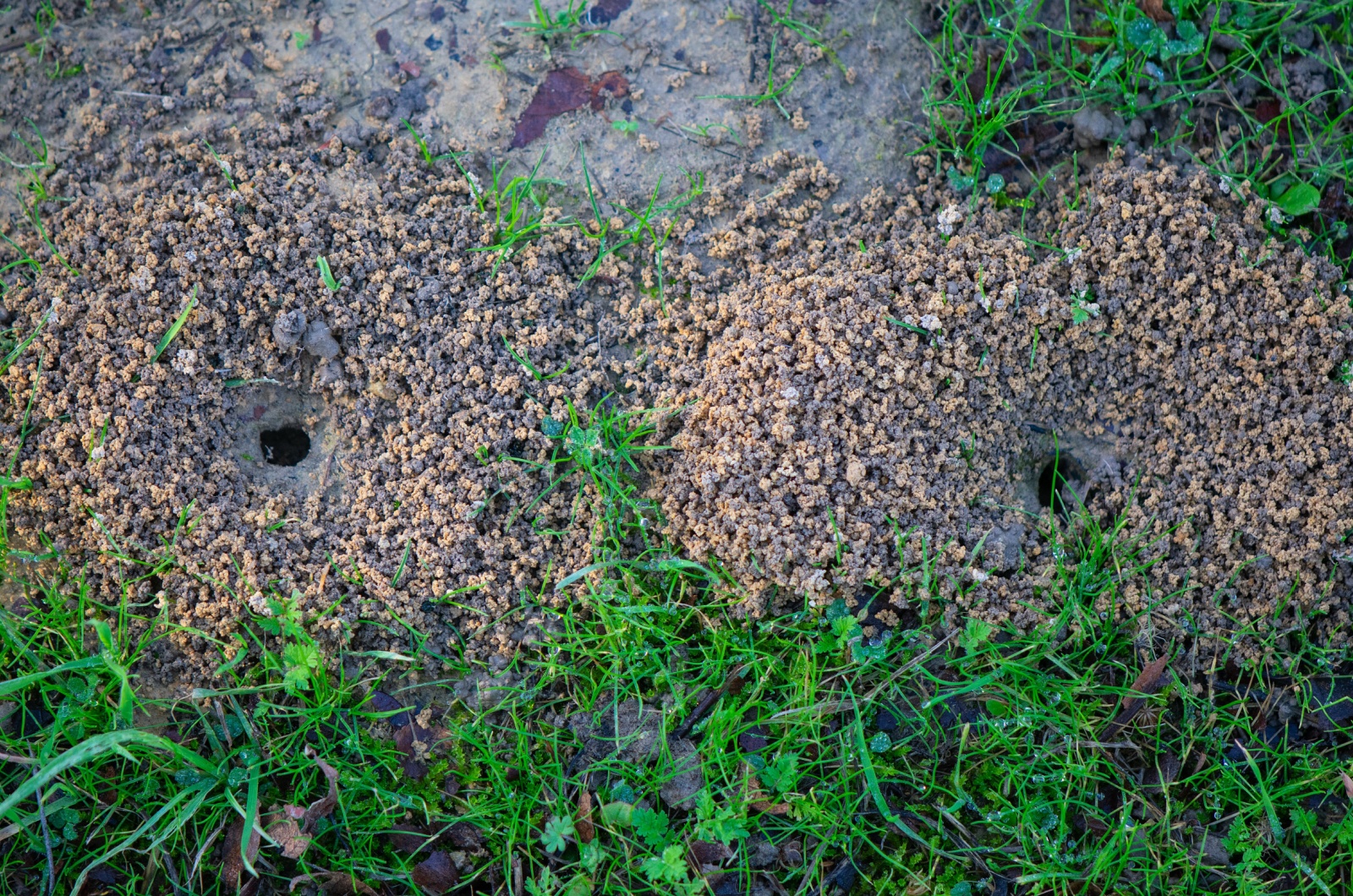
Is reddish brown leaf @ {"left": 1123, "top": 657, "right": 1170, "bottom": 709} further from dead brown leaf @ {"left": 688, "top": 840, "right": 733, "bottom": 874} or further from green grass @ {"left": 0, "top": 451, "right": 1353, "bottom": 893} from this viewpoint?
dead brown leaf @ {"left": 688, "top": 840, "right": 733, "bottom": 874}

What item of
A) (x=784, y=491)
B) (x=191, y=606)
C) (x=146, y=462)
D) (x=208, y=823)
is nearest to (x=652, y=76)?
(x=784, y=491)

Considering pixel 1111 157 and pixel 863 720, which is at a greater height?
pixel 1111 157

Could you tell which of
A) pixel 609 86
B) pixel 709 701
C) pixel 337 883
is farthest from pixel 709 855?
pixel 609 86

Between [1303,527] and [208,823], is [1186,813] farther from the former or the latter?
[208,823]

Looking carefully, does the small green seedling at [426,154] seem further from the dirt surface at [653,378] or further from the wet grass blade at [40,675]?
the wet grass blade at [40,675]

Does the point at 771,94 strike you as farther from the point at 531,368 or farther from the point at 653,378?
the point at 531,368

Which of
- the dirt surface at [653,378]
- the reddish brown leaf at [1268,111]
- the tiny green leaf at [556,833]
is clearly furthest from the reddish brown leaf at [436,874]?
the reddish brown leaf at [1268,111]
